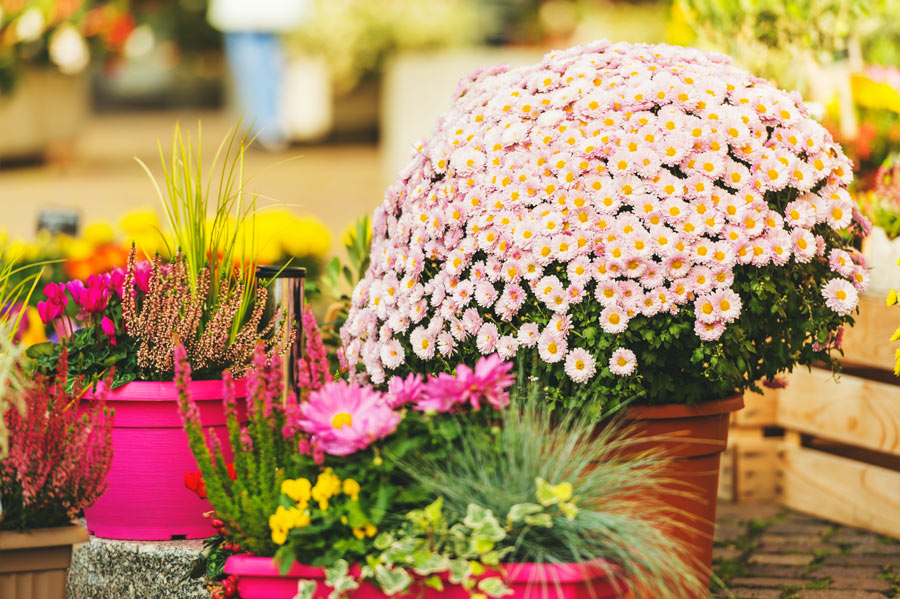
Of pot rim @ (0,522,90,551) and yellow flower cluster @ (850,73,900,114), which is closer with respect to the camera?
pot rim @ (0,522,90,551)

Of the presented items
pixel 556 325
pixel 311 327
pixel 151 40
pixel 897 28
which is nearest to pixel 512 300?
pixel 556 325

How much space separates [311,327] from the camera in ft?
7.53

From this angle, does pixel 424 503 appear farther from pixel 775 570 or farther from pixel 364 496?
pixel 775 570

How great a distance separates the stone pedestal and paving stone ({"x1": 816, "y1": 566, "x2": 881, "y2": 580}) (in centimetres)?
169

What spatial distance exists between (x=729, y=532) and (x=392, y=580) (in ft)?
6.23

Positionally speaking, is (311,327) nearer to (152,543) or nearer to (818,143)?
(152,543)

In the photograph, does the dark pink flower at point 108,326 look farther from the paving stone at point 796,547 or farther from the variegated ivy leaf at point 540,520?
the paving stone at point 796,547

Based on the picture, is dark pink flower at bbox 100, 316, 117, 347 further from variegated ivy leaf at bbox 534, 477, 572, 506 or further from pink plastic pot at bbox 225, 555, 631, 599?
variegated ivy leaf at bbox 534, 477, 572, 506

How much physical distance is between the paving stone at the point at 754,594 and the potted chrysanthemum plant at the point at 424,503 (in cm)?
80

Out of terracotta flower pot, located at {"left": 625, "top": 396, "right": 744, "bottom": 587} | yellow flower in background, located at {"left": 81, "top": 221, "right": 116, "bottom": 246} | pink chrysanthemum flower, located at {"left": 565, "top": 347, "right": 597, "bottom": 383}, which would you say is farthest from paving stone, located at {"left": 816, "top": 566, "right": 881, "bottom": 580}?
yellow flower in background, located at {"left": 81, "top": 221, "right": 116, "bottom": 246}

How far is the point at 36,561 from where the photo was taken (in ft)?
7.12

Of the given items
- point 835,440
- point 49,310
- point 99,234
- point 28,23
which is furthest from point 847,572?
point 28,23

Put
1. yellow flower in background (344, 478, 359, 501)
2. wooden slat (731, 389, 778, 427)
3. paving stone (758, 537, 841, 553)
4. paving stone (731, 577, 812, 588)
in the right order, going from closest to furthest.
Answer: yellow flower in background (344, 478, 359, 501), paving stone (731, 577, 812, 588), paving stone (758, 537, 841, 553), wooden slat (731, 389, 778, 427)

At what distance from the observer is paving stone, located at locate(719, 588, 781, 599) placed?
9.61ft
